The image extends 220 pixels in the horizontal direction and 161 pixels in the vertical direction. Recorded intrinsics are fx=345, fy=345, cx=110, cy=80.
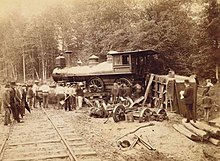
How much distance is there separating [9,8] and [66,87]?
4.73 metres

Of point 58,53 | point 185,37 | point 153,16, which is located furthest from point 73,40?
point 185,37

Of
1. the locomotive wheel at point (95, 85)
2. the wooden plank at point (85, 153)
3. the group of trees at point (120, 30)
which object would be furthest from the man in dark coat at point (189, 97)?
the locomotive wheel at point (95, 85)

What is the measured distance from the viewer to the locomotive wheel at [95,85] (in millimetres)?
9117

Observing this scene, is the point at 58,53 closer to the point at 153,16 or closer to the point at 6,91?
the point at 6,91

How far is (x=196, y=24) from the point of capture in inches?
160

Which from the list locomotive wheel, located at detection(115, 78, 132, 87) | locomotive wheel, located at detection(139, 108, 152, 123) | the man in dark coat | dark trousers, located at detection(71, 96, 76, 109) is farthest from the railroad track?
locomotive wheel, located at detection(115, 78, 132, 87)

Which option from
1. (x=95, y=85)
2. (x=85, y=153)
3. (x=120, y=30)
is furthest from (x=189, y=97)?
(x=95, y=85)

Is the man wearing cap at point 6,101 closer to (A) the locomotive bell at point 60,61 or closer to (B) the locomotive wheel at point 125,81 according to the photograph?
(A) the locomotive bell at point 60,61

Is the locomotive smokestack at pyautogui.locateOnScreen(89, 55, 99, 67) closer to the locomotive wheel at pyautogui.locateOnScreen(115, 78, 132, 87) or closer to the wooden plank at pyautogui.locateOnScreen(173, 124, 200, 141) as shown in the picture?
the locomotive wheel at pyautogui.locateOnScreen(115, 78, 132, 87)

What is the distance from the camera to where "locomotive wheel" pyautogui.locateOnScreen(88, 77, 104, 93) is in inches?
359

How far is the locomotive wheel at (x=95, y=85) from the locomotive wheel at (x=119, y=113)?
2865 millimetres

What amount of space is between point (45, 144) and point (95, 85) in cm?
493

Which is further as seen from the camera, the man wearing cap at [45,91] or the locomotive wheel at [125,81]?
the man wearing cap at [45,91]

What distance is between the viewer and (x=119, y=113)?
621 centimetres
